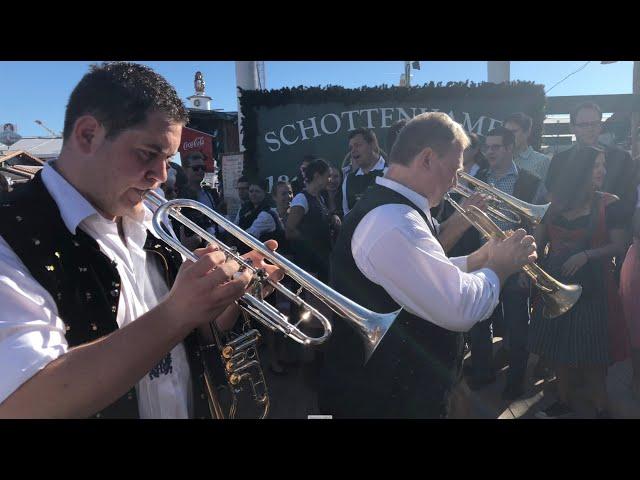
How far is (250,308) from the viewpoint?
157 cm

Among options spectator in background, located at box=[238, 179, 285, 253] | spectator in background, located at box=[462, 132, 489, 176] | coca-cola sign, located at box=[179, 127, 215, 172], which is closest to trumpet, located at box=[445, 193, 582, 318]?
spectator in background, located at box=[462, 132, 489, 176]

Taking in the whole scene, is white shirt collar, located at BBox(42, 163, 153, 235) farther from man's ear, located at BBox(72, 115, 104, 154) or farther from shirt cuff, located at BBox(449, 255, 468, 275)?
shirt cuff, located at BBox(449, 255, 468, 275)

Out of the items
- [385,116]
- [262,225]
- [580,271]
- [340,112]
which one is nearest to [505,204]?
[580,271]

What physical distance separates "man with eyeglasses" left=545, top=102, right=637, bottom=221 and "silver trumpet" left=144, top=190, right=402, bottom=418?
95.6 inches

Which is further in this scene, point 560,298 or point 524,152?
point 524,152

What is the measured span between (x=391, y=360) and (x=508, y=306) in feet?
7.33

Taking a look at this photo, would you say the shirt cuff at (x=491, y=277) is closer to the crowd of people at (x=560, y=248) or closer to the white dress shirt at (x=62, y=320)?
the crowd of people at (x=560, y=248)

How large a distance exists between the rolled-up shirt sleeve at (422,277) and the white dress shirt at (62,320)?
0.79 metres

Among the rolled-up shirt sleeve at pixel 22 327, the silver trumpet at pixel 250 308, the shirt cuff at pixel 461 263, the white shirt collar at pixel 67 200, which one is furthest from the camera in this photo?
the shirt cuff at pixel 461 263

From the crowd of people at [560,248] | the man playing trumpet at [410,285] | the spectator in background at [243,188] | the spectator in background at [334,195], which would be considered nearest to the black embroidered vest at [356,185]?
the crowd of people at [560,248]

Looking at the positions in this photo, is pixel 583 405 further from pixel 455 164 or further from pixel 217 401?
pixel 217 401

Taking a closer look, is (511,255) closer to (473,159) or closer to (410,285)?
(410,285)

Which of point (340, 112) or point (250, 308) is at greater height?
point (340, 112)

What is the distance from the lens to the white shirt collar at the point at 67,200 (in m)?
1.14
